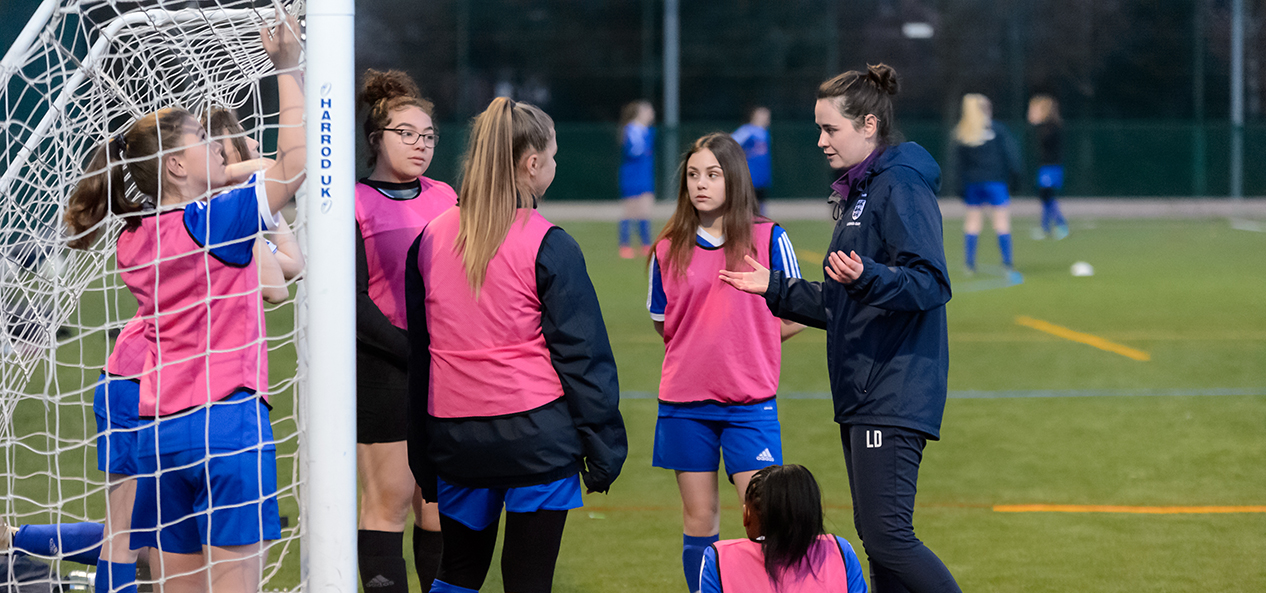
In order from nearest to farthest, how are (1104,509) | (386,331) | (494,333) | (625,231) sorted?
(494,333) → (386,331) → (1104,509) → (625,231)

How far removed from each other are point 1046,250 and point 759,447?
570 inches

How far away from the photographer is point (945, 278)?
321cm

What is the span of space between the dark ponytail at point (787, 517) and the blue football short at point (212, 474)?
48.9 inches

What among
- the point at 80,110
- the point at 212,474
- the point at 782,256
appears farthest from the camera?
the point at 80,110

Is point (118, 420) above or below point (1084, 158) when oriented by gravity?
below

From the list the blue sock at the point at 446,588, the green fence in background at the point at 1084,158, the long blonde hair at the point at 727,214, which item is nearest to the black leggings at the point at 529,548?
the blue sock at the point at 446,588

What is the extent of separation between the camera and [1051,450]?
6.44m

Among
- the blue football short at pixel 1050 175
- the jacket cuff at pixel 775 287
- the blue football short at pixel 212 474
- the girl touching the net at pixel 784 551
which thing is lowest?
the girl touching the net at pixel 784 551

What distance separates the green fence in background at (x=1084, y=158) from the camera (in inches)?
1031

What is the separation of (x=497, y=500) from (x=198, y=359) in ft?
2.69

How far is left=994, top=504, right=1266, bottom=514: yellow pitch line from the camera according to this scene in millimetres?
5332

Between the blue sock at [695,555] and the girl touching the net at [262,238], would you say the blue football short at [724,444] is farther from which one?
the girl touching the net at [262,238]

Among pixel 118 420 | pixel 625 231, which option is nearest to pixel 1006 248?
pixel 625 231

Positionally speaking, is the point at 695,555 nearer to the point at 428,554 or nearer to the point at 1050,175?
the point at 428,554
